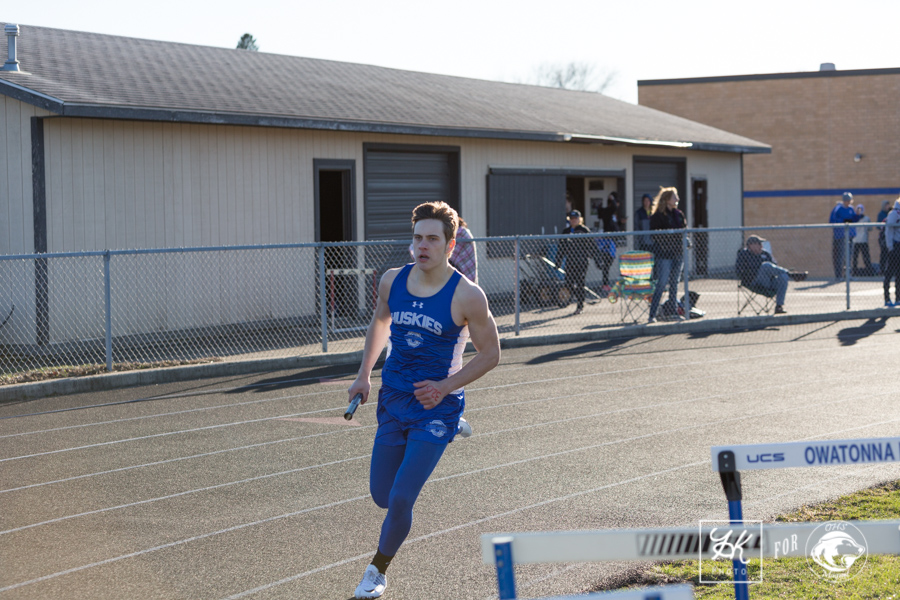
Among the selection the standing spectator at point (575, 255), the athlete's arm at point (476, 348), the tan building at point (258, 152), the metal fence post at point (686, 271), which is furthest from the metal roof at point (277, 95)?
the athlete's arm at point (476, 348)

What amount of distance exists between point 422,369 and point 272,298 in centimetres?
1231

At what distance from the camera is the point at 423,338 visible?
504 cm

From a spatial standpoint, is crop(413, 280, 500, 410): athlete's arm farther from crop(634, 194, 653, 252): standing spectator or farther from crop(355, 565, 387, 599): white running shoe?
crop(634, 194, 653, 252): standing spectator

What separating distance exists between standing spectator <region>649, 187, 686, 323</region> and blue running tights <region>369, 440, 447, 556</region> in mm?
12261

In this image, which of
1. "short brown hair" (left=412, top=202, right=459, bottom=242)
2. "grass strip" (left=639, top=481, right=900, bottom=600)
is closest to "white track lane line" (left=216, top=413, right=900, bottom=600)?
"grass strip" (left=639, top=481, right=900, bottom=600)

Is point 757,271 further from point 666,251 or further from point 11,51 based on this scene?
point 11,51

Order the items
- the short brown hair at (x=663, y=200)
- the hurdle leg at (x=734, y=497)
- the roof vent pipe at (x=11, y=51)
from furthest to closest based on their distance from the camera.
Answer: the short brown hair at (x=663, y=200) < the roof vent pipe at (x=11, y=51) < the hurdle leg at (x=734, y=497)

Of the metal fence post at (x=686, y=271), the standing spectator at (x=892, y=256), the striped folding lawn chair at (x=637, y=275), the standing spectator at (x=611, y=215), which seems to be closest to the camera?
the metal fence post at (x=686, y=271)

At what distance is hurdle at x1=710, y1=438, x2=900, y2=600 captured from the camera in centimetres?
290

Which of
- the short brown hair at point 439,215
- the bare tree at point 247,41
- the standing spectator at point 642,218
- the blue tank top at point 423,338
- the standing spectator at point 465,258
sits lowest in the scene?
the blue tank top at point 423,338

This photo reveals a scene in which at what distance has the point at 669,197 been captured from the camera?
1722 centimetres

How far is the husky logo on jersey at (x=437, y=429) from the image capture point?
497cm

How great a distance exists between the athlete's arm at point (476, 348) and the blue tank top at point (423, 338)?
0.07 meters

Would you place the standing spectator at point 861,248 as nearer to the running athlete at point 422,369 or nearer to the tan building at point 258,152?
the tan building at point 258,152
